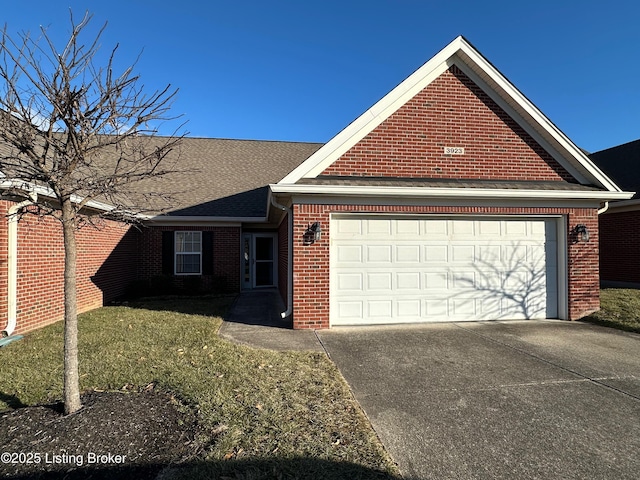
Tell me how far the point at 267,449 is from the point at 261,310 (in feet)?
21.5

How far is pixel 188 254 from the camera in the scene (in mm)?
12859

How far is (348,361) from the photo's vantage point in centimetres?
520

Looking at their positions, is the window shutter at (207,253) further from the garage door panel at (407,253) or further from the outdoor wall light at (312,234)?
the garage door panel at (407,253)

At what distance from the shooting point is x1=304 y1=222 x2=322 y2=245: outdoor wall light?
7.20 m

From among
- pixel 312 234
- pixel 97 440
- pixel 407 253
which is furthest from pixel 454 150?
pixel 97 440

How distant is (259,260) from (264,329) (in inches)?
289

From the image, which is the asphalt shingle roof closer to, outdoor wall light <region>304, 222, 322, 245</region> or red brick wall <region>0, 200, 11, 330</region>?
outdoor wall light <region>304, 222, 322, 245</region>

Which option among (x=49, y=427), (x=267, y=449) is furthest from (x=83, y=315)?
(x=267, y=449)

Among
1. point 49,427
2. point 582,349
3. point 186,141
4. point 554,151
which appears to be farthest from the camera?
point 186,141

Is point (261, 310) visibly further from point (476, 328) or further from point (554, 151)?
point (554, 151)

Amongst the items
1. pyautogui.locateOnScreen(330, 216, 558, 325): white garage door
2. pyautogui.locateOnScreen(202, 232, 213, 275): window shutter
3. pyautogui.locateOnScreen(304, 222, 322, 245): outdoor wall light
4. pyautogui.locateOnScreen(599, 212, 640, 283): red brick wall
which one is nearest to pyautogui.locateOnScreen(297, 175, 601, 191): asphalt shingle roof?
pyautogui.locateOnScreen(330, 216, 558, 325): white garage door

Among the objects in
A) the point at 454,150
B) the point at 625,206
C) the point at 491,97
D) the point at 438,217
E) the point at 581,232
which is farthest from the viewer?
the point at 625,206

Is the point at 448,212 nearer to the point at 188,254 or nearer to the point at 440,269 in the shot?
the point at 440,269

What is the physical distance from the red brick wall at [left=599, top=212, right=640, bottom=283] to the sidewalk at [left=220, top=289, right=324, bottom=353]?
1254 cm
